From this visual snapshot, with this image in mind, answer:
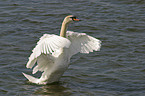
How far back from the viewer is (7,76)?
10.2 meters

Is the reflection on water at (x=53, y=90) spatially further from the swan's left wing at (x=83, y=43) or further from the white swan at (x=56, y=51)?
the swan's left wing at (x=83, y=43)

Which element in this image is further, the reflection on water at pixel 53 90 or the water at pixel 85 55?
the water at pixel 85 55

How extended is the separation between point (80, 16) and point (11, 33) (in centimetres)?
320

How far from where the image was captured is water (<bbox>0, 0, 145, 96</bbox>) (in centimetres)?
965

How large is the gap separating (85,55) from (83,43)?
7.02ft

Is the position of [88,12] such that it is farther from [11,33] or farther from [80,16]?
[11,33]

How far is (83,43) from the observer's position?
9820 millimetres

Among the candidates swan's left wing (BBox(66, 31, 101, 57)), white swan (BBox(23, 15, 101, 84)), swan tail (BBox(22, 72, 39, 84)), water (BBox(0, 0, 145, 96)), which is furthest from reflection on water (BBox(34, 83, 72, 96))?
swan's left wing (BBox(66, 31, 101, 57))

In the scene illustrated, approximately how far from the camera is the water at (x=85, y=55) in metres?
9.65

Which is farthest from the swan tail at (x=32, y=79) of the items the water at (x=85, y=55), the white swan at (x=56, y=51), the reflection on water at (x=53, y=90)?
the reflection on water at (x=53, y=90)

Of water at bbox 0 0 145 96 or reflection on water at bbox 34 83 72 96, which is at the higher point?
water at bbox 0 0 145 96

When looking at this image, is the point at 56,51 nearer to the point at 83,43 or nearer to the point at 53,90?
the point at 83,43

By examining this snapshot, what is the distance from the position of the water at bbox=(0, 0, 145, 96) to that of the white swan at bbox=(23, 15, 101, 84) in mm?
435

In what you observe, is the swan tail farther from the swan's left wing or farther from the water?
the swan's left wing
